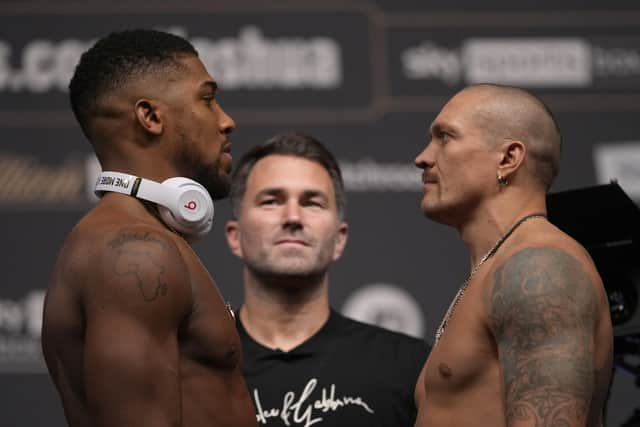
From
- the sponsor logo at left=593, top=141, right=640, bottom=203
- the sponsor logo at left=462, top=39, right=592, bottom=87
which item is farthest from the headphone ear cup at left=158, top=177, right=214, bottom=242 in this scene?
the sponsor logo at left=593, top=141, right=640, bottom=203

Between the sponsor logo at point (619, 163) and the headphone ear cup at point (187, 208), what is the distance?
75.5 inches

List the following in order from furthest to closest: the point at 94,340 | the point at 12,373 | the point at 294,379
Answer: the point at 12,373
the point at 294,379
the point at 94,340

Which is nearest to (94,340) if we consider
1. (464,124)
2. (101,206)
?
(101,206)

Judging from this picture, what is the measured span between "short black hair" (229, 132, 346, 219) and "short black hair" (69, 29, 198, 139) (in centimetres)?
101

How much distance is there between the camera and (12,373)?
11.5 ft

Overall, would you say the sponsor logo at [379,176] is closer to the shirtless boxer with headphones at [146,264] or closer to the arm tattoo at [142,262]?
the shirtless boxer with headphones at [146,264]

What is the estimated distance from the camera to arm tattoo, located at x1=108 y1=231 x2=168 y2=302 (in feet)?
6.29

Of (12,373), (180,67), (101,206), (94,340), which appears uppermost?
(180,67)

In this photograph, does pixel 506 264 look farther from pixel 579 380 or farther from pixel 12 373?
pixel 12 373

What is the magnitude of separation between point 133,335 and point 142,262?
0.13 metres

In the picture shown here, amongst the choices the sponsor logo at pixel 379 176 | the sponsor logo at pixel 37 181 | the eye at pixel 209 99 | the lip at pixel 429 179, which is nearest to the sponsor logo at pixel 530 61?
the sponsor logo at pixel 379 176

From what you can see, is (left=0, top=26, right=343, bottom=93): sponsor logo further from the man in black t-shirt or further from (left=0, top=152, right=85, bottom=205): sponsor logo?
the man in black t-shirt

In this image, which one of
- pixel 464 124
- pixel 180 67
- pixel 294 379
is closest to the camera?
pixel 180 67

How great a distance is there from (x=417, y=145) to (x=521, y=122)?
1.38m
